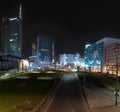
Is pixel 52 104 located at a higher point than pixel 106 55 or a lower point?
lower

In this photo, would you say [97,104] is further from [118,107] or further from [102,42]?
[102,42]

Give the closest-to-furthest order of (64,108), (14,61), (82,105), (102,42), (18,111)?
(18,111) < (64,108) < (82,105) < (14,61) < (102,42)

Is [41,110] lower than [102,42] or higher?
lower

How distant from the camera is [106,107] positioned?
1163 inches

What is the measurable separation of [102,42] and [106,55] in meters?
15.7

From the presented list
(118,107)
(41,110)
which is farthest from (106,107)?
(41,110)

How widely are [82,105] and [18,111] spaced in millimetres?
8276

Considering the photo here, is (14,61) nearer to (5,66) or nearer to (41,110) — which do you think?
(5,66)

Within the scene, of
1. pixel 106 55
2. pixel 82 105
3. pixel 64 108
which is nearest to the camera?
pixel 64 108

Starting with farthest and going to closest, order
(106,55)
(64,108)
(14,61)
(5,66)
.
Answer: (106,55), (14,61), (5,66), (64,108)

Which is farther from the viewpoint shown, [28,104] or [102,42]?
[102,42]

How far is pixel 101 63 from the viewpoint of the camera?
184 meters

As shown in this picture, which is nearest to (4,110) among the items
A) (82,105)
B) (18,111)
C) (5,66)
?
(18,111)

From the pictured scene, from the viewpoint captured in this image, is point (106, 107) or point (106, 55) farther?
point (106, 55)
